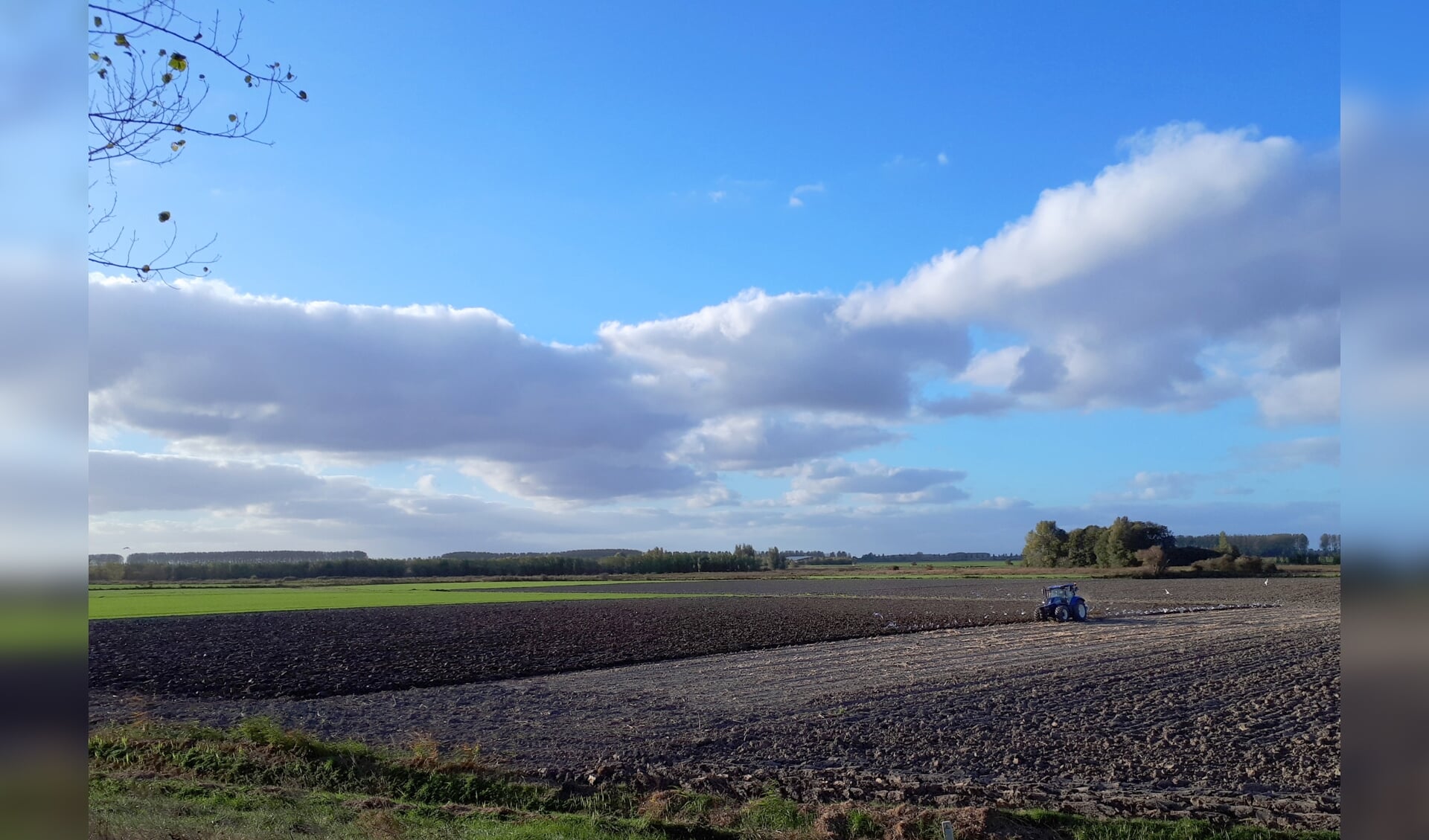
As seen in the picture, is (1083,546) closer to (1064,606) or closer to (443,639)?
(1064,606)

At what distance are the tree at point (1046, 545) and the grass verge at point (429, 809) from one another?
85.5 m

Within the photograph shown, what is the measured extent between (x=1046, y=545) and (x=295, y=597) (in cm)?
6775

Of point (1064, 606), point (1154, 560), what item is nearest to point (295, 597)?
point (1064, 606)

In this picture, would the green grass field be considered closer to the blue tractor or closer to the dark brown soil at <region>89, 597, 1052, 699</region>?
the dark brown soil at <region>89, 597, 1052, 699</region>

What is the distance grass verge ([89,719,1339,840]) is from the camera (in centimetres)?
941

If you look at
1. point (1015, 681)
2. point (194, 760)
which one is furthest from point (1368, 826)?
point (1015, 681)

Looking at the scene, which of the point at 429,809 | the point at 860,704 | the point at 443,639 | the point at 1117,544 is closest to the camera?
the point at 429,809

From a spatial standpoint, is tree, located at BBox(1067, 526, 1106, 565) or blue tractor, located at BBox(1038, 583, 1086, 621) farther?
tree, located at BBox(1067, 526, 1106, 565)

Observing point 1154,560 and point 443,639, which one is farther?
point 1154,560

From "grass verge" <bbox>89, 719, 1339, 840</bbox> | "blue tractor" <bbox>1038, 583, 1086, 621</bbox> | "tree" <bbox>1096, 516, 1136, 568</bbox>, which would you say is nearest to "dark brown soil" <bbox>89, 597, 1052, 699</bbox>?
"blue tractor" <bbox>1038, 583, 1086, 621</bbox>

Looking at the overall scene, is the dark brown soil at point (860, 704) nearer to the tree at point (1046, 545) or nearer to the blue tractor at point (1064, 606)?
the blue tractor at point (1064, 606)

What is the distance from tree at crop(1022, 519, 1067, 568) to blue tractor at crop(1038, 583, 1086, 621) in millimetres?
51616

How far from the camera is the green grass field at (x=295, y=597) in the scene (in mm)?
61375

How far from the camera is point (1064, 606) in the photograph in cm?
4159
